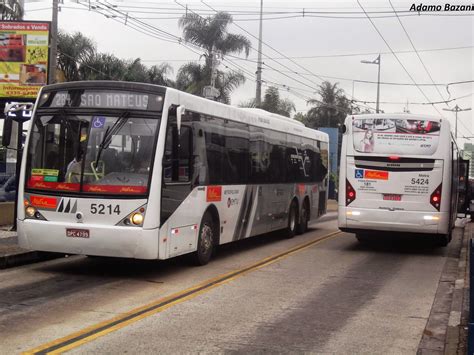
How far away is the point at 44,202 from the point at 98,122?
1.50 meters

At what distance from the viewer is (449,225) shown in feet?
45.0

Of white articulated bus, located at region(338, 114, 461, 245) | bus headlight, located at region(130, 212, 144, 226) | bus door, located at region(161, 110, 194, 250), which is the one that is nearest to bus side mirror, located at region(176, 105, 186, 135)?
bus door, located at region(161, 110, 194, 250)

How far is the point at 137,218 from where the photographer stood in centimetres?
870

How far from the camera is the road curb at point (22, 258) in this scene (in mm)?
10039

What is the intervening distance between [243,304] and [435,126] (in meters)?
7.58

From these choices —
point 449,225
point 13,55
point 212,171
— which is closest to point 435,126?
point 449,225

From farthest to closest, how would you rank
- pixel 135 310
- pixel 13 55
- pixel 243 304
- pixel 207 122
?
pixel 13 55 → pixel 207 122 → pixel 243 304 → pixel 135 310

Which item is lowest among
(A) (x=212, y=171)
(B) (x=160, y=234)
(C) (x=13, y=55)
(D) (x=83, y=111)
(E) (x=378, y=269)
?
(E) (x=378, y=269)

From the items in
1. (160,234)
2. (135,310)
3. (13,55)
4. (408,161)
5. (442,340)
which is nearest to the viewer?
(442,340)

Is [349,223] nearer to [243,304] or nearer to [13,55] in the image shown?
[243,304]

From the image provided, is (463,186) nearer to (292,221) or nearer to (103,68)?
(292,221)

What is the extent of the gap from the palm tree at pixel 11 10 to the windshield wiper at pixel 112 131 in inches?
840

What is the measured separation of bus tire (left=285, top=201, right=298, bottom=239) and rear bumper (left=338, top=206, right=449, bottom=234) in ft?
8.32

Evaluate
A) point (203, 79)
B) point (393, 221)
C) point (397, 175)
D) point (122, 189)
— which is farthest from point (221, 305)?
point (203, 79)
